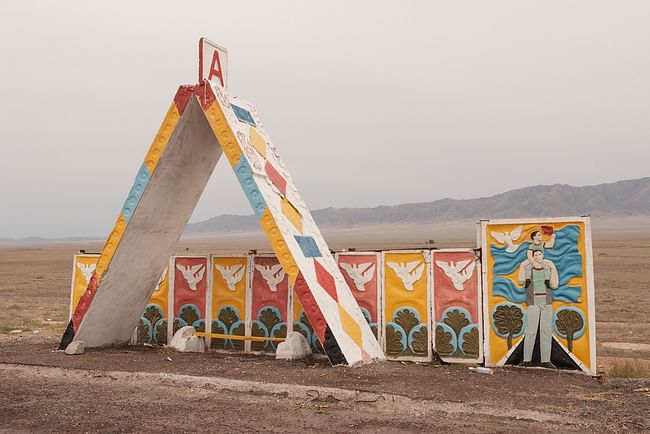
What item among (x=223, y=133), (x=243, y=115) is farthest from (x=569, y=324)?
(x=243, y=115)

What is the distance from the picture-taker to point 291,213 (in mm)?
10258

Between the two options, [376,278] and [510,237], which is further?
[376,278]

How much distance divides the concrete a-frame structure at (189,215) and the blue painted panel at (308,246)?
3 centimetres

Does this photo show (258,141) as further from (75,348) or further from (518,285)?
(518,285)

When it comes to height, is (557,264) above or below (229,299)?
above

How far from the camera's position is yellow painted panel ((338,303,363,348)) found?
31.0ft

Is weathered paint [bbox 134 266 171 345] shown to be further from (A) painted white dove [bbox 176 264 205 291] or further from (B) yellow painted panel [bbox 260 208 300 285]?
(B) yellow painted panel [bbox 260 208 300 285]

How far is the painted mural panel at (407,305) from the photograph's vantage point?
401 inches

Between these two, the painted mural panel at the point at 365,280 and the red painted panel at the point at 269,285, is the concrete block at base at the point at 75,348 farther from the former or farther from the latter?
the painted mural panel at the point at 365,280

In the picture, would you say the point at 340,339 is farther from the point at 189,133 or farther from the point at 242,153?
the point at 189,133

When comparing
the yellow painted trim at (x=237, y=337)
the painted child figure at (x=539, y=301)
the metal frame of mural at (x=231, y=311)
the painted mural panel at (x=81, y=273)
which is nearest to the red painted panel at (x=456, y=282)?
the painted child figure at (x=539, y=301)

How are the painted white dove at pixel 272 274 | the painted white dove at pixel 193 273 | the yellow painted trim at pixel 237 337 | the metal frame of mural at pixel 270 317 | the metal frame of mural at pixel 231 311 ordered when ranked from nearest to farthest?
1. the yellow painted trim at pixel 237 337
2. the metal frame of mural at pixel 270 317
3. the painted white dove at pixel 272 274
4. the metal frame of mural at pixel 231 311
5. the painted white dove at pixel 193 273

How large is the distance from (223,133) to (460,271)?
14.4 ft

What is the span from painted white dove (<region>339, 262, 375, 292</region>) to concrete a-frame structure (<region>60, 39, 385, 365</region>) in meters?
0.31
